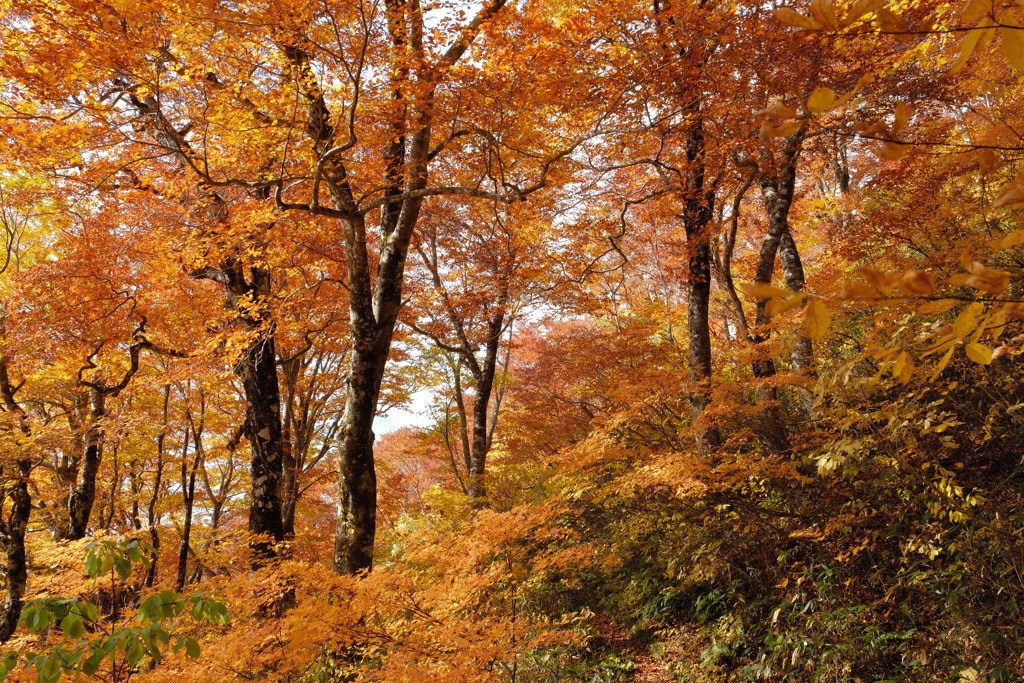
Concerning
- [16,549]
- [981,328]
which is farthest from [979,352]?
[16,549]

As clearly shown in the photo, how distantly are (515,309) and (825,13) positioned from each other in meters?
10.9

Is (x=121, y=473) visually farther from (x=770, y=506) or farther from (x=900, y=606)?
(x=900, y=606)

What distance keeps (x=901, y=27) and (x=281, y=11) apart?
5.72 meters

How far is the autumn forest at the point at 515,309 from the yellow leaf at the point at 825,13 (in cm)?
5

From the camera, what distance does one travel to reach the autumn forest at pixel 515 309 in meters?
3.99

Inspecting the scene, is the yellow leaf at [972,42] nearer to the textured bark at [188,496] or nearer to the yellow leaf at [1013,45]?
the yellow leaf at [1013,45]

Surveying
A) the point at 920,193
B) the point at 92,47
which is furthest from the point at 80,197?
the point at 920,193

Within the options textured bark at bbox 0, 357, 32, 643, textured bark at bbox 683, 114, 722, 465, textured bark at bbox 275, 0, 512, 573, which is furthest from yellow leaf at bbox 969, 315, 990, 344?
textured bark at bbox 0, 357, 32, 643

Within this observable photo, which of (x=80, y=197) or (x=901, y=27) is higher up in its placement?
(x=80, y=197)

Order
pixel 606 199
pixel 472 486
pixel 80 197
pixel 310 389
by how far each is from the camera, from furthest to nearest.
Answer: pixel 310 389 → pixel 472 486 → pixel 606 199 → pixel 80 197

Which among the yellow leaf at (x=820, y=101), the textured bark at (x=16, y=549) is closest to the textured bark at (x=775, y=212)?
the yellow leaf at (x=820, y=101)

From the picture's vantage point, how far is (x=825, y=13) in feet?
2.86

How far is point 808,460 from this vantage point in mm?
4641

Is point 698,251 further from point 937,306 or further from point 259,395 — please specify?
point 937,306
